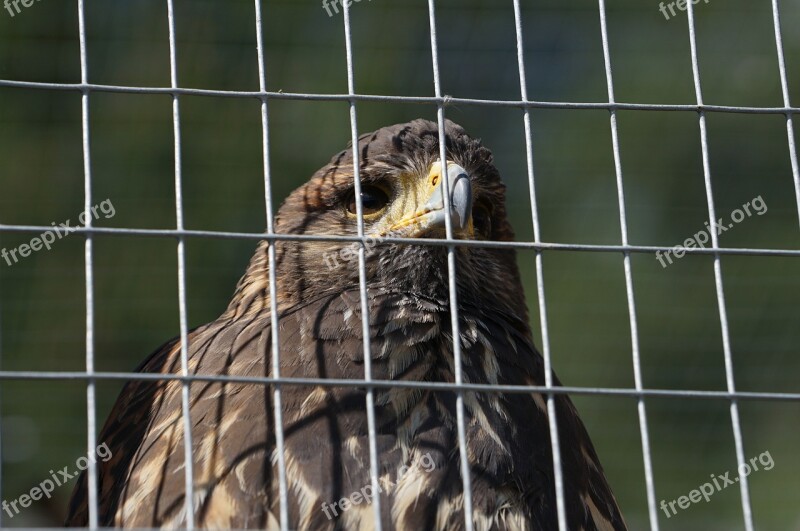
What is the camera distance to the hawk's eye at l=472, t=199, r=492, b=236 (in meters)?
4.05

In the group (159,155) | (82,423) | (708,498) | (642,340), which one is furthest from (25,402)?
(708,498)

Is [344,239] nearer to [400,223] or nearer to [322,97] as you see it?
[322,97]

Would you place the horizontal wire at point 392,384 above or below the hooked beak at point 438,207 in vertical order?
below

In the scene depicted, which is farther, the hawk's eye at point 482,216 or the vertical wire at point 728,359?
the hawk's eye at point 482,216

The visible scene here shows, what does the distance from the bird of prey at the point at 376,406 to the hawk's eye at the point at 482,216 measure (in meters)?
0.07

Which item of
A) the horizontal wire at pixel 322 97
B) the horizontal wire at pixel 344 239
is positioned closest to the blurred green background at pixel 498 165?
the horizontal wire at pixel 322 97

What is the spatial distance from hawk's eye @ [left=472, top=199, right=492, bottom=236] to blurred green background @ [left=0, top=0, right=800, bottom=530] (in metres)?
1.39

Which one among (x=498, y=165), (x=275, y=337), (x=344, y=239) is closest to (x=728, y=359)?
(x=344, y=239)

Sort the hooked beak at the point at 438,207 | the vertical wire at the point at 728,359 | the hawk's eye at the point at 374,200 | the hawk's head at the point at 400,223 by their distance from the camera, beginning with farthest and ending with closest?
1. the hawk's eye at the point at 374,200
2. the hawk's head at the point at 400,223
3. the hooked beak at the point at 438,207
4. the vertical wire at the point at 728,359

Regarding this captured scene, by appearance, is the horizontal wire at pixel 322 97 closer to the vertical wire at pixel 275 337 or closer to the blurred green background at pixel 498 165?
the vertical wire at pixel 275 337

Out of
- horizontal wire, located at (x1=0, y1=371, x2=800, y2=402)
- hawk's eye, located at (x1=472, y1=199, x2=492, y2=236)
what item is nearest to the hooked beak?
hawk's eye, located at (x1=472, y1=199, x2=492, y2=236)

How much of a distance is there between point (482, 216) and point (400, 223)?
0.47 metres

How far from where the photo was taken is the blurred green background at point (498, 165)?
5773 mm

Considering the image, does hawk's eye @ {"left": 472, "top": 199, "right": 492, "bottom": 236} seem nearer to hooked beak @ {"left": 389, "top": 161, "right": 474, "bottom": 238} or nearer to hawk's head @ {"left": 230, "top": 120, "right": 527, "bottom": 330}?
hawk's head @ {"left": 230, "top": 120, "right": 527, "bottom": 330}
